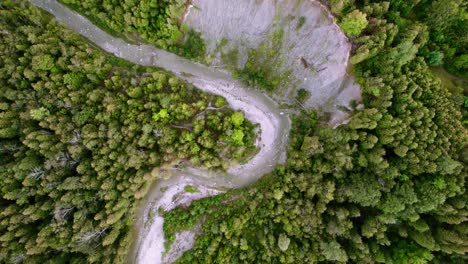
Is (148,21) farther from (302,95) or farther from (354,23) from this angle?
(354,23)

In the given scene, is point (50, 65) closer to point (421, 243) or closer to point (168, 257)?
point (168, 257)

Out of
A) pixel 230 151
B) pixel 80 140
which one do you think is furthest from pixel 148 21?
pixel 230 151

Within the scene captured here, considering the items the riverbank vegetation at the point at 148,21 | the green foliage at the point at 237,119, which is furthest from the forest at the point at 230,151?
the green foliage at the point at 237,119

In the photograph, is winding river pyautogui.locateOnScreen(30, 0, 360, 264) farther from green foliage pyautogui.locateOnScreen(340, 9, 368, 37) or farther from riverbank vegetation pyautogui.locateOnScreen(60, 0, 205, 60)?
green foliage pyautogui.locateOnScreen(340, 9, 368, 37)

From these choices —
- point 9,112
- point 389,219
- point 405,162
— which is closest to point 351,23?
point 405,162

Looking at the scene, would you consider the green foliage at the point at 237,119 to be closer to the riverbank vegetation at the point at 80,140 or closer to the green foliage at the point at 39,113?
the riverbank vegetation at the point at 80,140

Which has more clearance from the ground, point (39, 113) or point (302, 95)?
point (302, 95)
